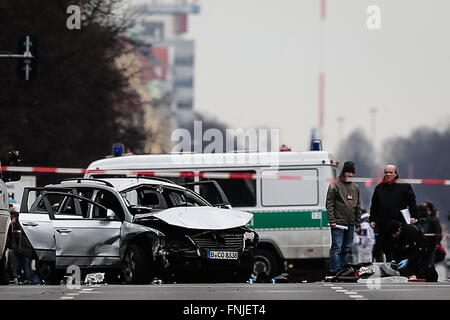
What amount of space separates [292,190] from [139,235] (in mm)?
8091

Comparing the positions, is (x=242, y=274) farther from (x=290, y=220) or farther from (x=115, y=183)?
(x=290, y=220)

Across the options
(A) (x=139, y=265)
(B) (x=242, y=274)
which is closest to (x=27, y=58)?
(B) (x=242, y=274)

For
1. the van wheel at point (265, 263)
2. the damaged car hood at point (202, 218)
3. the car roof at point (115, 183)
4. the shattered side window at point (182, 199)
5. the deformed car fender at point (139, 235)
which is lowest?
the van wheel at point (265, 263)

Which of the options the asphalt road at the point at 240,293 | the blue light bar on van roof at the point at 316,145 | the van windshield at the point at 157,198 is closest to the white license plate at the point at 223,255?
the van windshield at the point at 157,198

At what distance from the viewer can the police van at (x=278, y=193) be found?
2666 centimetres

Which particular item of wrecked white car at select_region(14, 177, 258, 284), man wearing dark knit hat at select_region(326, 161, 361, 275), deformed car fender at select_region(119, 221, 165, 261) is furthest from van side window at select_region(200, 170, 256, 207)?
deformed car fender at select_region(119, 221, 165, 261)

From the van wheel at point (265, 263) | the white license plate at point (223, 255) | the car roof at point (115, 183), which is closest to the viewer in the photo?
the white license plate at point (223, 255)

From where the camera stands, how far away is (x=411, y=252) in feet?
66.0

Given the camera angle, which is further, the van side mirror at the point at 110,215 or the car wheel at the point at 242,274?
the car wheel at the point at 242,274

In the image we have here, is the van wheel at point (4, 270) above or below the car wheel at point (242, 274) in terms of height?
above

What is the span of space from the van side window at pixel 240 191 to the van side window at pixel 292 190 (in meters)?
0.26

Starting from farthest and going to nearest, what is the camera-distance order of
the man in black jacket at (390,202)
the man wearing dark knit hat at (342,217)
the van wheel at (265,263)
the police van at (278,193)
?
the police van at (278,193), the van wheel at (265,263), the man wearing dark knit hat at (342,217), the man in black jacket at (390,202)

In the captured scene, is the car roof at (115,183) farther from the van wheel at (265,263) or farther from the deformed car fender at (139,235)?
the van wheel at (265,263)

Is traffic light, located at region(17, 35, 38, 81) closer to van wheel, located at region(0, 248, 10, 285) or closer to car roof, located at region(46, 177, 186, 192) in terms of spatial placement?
car roof, located at region(46, 177, 186, 192)
